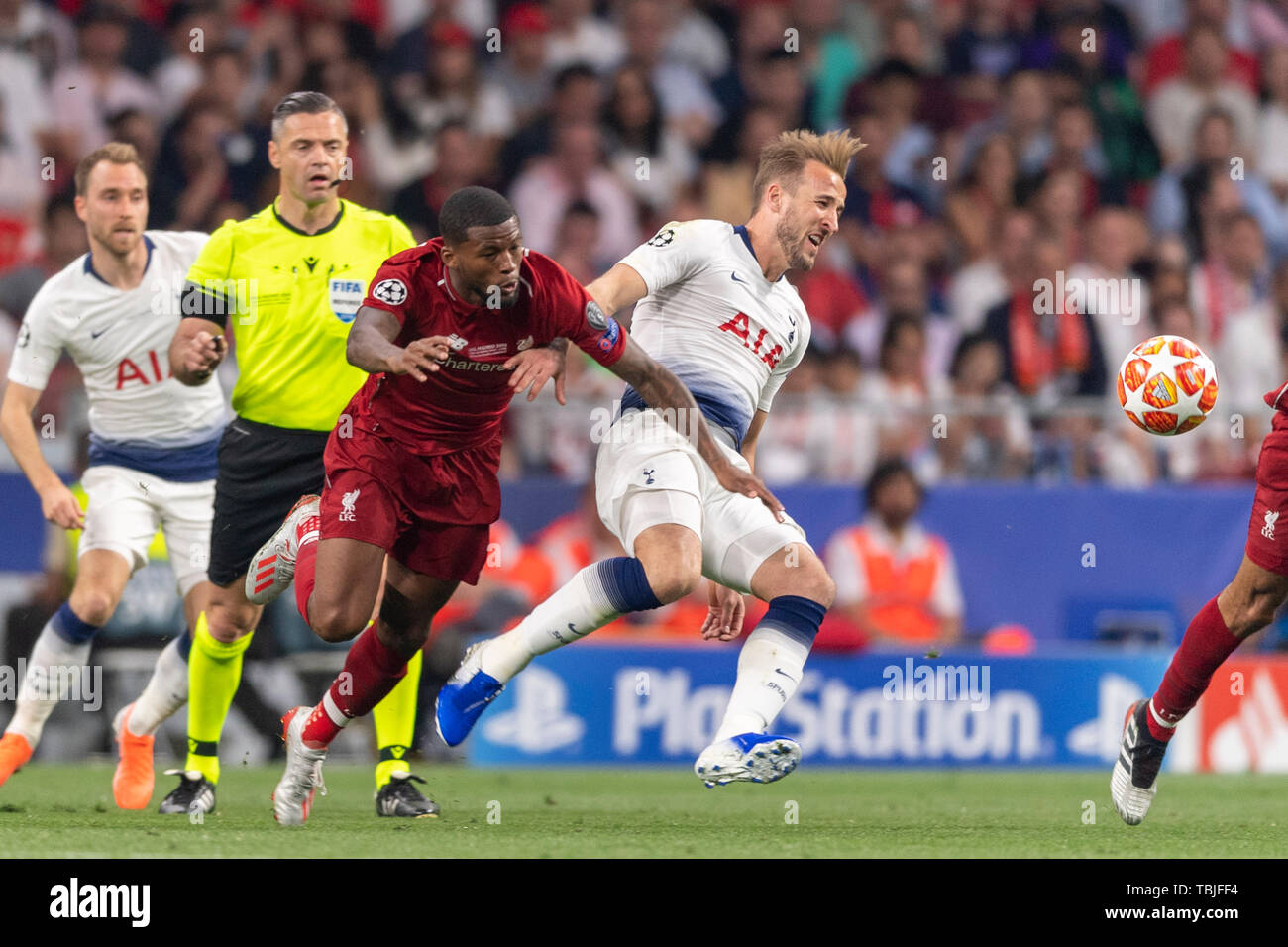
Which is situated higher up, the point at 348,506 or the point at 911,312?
the point at 911,312

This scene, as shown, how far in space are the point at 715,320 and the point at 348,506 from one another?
1.62 metres

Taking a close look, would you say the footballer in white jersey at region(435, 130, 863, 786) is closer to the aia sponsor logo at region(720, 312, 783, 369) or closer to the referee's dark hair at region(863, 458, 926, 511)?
the aia sponsor logo at region(720, 312, 783, 369)

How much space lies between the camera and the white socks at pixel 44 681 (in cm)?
836

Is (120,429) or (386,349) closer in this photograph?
(386,349)

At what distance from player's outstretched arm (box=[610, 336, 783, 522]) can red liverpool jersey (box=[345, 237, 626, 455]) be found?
85 mm

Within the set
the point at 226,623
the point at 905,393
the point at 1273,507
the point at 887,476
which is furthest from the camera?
the point at 905,393

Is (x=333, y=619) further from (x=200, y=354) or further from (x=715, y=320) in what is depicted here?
(x=715, y=320)

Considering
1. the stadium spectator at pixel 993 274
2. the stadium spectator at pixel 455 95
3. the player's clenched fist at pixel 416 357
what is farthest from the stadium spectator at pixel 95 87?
the player's clenched fist at pixel 416 357

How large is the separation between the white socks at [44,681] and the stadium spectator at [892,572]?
500 centimetres

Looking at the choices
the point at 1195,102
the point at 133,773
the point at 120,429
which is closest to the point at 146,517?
the point at 120,429

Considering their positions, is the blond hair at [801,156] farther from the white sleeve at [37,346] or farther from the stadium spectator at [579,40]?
the stadium spectator at [579,40]

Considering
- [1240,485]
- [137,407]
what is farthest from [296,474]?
[1240,485]

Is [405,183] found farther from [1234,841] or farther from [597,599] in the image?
[1234,841]

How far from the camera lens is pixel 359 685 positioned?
22.8ft
